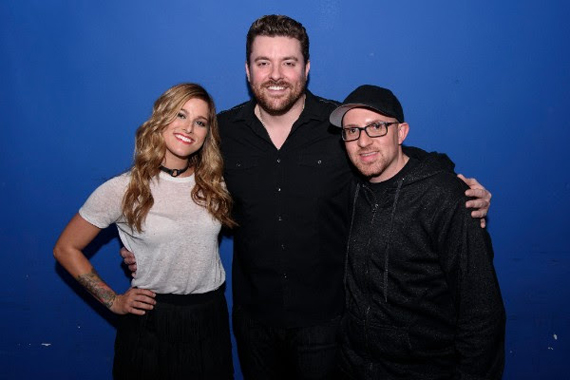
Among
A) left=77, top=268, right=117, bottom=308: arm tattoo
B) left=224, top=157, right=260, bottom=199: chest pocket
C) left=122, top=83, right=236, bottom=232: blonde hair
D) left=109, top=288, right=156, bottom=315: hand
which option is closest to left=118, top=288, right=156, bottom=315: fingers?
left=109, top=288, right=156, bottom=315: hand

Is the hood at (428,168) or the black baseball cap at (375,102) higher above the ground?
the black baseball cap at (375,102)

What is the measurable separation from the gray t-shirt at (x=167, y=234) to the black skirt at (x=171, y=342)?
0.09 metres

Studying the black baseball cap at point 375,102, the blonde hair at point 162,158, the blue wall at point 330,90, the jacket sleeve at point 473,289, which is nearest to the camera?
the jacket sleeve at point 473,289

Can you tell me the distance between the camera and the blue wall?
2369mm

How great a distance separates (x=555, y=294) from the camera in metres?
2.70

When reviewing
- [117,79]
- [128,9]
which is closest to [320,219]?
[117,79]

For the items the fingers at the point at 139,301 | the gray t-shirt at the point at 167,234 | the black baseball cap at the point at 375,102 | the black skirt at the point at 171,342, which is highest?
the black baseball cap at the point at 375,102

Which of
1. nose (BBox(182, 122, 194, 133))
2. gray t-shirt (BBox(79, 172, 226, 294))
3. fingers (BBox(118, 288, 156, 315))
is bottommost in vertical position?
fingers (BBox(118, 288, 156, 315))

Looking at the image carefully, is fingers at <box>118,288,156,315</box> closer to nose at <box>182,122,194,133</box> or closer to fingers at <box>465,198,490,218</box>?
nose at <box>182,122,194,133</box>

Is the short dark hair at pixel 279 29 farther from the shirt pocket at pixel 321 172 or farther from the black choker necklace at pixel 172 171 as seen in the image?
the black choker necklace at pixel 172 171

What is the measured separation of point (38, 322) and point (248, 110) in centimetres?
202

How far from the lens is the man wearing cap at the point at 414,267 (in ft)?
5.35

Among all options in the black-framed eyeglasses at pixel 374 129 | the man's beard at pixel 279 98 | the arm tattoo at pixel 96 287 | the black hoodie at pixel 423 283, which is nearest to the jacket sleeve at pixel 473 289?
the black hoodie at pixel 423 283

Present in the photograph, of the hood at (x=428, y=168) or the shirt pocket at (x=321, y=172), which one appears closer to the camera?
the hood at (x=428, y=168)
